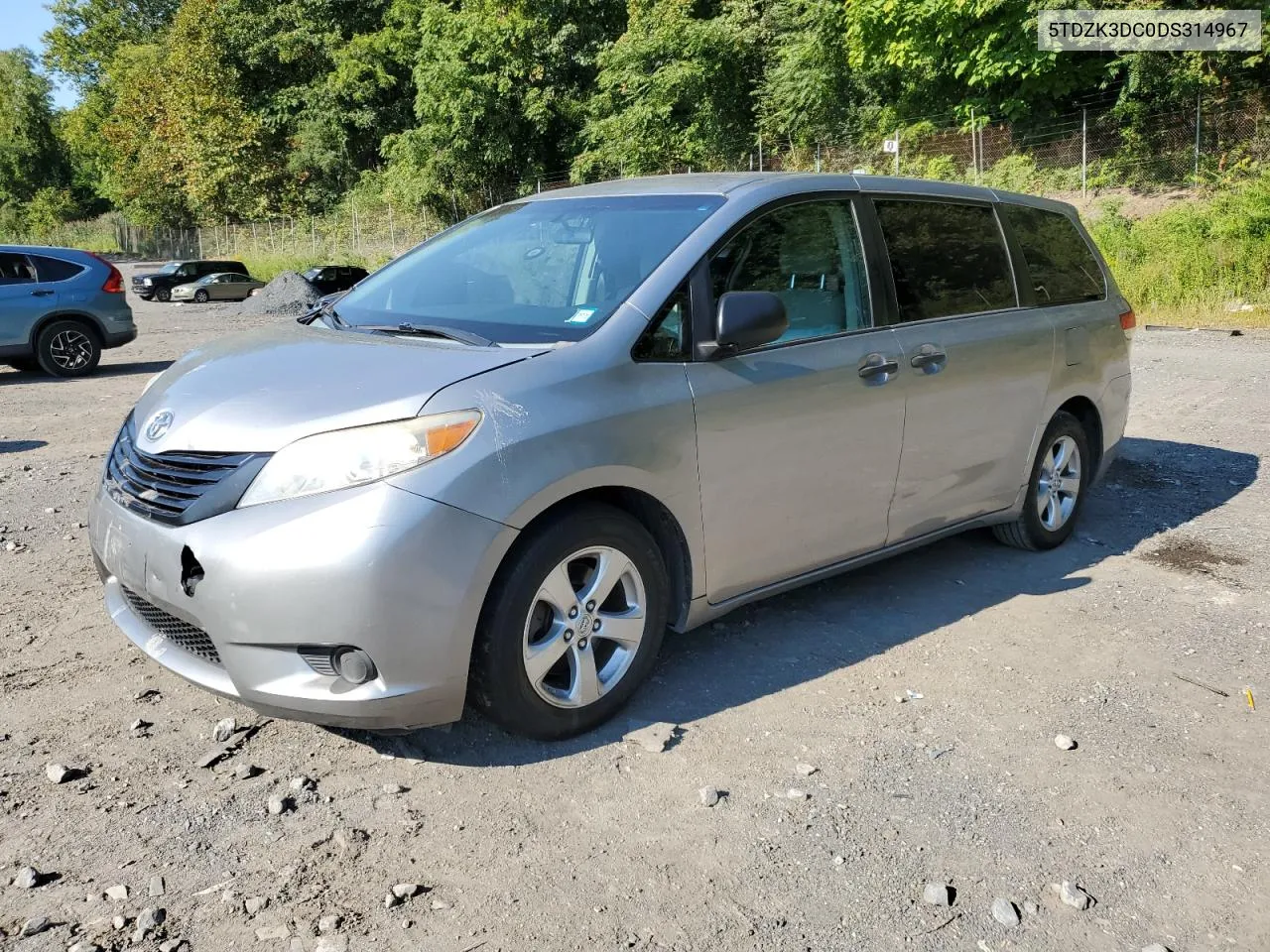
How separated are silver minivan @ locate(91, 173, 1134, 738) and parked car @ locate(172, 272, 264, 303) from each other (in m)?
33.3

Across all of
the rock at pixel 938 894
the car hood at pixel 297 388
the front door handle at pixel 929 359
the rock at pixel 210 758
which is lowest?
the rock at pixel 938 894

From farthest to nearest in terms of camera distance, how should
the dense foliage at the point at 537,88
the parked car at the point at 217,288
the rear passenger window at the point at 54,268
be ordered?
the parked car at the point at 217,288 < the dense foliage at the point at 537,88 < the rear passenger window at the point at 54,268

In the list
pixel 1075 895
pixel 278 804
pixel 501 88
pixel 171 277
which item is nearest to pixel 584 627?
pixel 278 804

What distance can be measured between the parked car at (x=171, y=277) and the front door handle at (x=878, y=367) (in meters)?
35.5

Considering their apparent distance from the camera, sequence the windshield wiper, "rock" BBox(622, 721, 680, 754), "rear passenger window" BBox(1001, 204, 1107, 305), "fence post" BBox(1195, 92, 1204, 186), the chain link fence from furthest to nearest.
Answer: "fence post" BBox(1195, 92, 1204, 186), the chain link fence, "rear passenger window" BBox(1001, 204, 1107, 305), the windshield wiper, "rock" BBox(622, 721, 680, 754)

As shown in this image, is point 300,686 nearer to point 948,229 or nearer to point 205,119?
point 948,229

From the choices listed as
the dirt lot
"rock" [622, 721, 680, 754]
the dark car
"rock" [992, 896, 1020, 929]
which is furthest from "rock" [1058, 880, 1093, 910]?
the dark car

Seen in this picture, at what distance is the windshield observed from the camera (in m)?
3.78

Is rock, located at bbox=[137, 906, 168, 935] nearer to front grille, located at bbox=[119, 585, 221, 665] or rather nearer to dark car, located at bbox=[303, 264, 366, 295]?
front grille, located at bbox=[119, 585, 221, 665]

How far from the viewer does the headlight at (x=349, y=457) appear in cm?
305

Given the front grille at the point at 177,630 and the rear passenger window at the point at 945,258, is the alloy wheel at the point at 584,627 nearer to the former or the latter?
the front grille at the point at 177,630

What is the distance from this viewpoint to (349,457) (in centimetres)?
307

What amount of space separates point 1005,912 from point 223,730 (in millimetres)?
2433

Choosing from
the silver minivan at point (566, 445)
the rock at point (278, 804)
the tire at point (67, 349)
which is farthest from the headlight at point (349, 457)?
the tire at point (67, 349)
